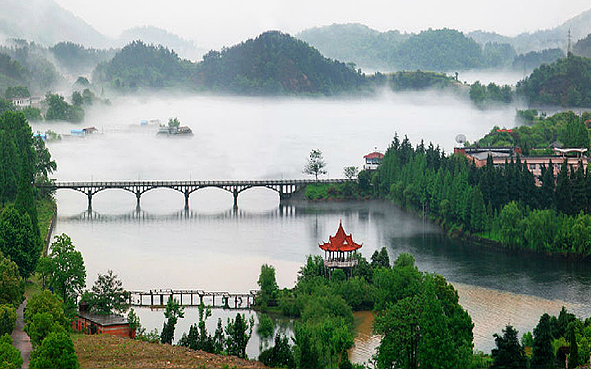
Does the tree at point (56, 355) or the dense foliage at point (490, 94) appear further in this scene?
the dense foliage at point (490, 94)

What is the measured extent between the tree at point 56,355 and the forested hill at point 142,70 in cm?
15169

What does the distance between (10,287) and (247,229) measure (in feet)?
86.7

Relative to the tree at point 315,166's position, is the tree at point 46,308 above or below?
below

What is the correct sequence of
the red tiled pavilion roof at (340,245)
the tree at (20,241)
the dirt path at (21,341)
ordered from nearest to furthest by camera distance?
the dirt path at (21,341) → the tree at (20,241) → the red tiled pavilion roof at (340,245)

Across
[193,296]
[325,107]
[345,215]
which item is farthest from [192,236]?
Answer: [325,107]

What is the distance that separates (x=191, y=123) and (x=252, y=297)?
9700cm

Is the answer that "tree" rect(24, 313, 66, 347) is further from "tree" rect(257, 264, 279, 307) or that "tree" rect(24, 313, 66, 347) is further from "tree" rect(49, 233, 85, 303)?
"tree" rect(257, 264, 279, 307)

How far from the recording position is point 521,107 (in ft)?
477

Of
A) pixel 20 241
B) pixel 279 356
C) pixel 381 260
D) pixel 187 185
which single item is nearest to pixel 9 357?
pixel 279 356

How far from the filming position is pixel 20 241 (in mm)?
46594

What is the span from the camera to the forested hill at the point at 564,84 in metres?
136

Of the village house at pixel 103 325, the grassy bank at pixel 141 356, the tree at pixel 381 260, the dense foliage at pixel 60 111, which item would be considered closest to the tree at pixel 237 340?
the grassy bank at pixel 141 356

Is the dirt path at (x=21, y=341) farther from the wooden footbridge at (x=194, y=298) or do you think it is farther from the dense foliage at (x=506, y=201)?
the dense foliage at (x=506, y=201)

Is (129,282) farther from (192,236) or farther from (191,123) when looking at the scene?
(191,123)
